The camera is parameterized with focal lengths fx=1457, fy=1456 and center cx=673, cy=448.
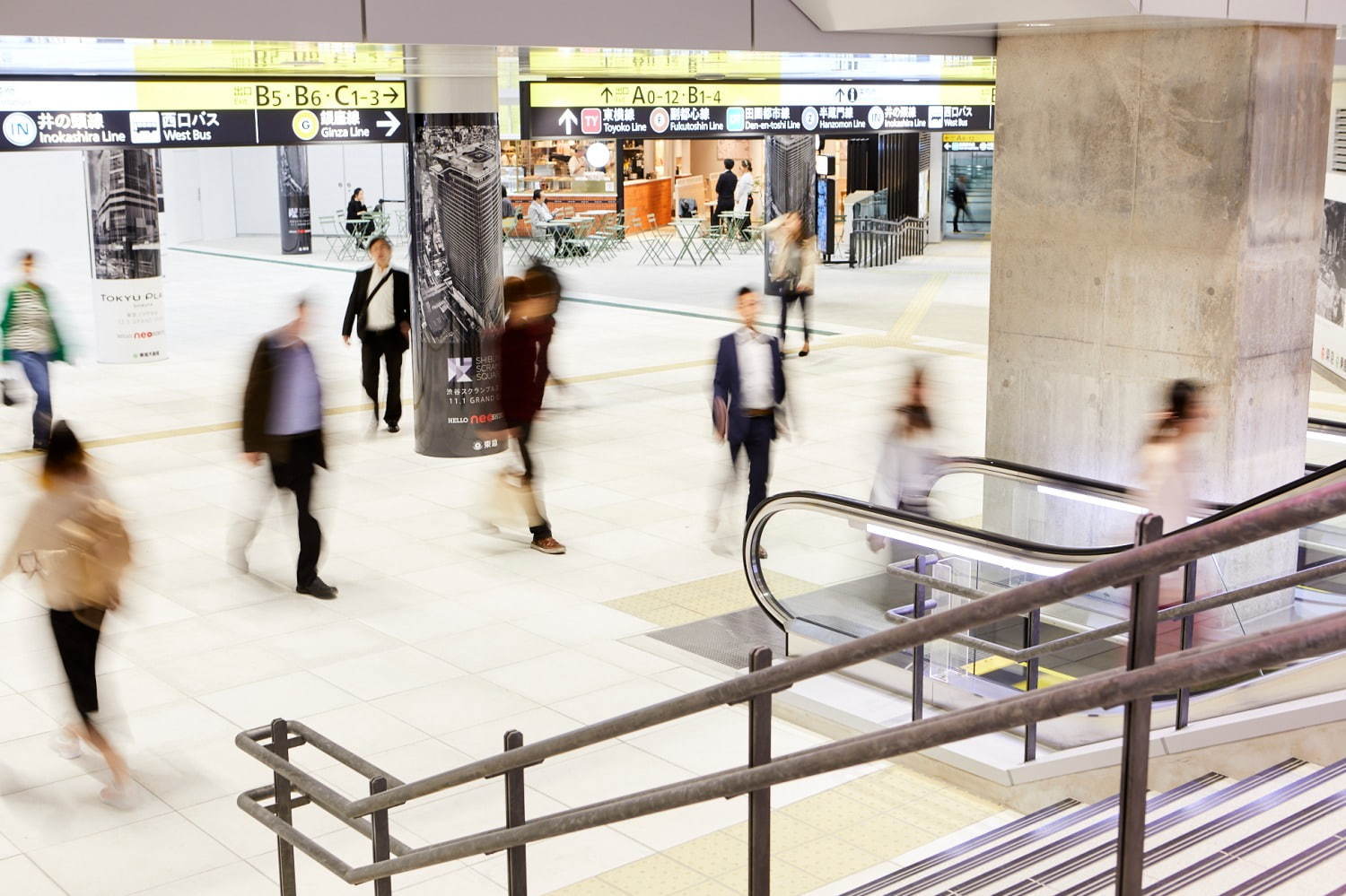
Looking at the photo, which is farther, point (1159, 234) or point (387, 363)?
point (387, 363)

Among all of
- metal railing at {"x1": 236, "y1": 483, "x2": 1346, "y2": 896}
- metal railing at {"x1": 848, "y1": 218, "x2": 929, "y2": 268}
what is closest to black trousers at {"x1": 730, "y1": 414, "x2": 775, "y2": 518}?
metal railing at {"x1": 236, "y1": 483, "x2": 1346, "y2": 896}

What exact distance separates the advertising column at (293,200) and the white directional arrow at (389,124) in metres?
19.6

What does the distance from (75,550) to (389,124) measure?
19.3 feet

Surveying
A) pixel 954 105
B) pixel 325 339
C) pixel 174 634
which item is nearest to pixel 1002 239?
pixel 174 634

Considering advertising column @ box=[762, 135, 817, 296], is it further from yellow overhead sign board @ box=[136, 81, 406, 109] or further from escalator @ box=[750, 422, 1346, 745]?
escalator @ box=[750, 422, 1346, 745]

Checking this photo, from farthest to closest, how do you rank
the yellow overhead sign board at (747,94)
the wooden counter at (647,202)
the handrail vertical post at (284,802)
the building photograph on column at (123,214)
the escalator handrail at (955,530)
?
the wooden counter at (647,202) → the building photograph on column at (123,214) → the yellow overhead sign board at (747,94) → the escalator handrail at (955,530) → the handrail vertical post at (284,802)

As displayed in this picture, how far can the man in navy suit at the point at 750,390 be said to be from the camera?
8930 mm

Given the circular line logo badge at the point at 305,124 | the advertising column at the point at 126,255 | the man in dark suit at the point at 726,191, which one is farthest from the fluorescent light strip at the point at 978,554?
the man in dark suit at the point at 726,191

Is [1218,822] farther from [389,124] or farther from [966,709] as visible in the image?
[389,124]

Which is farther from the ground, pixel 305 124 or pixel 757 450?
pixel 305 124

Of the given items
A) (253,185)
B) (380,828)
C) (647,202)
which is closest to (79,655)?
(380,828)

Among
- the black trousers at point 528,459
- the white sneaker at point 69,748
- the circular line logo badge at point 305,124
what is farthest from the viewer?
the circular line logo badge at point 305,124

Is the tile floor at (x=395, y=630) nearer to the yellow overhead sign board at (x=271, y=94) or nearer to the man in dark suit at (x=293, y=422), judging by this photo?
the man in dark suit at (x=293, y=422)

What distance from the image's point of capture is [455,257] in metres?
11.6
